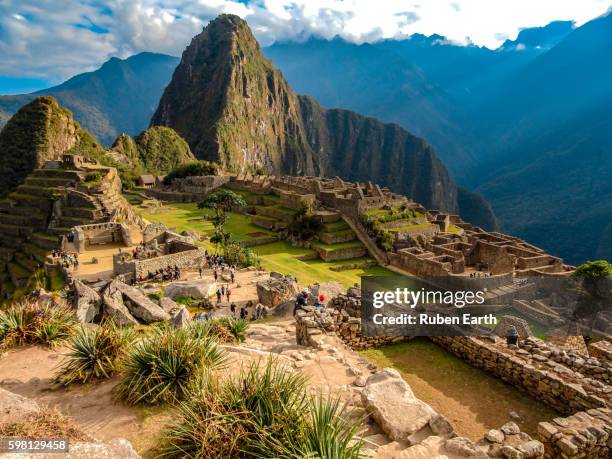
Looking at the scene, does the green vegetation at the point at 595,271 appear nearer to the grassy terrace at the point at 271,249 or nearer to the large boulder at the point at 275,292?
the grassy terrace at the point at 271,249

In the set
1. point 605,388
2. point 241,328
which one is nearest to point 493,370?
point 605,388

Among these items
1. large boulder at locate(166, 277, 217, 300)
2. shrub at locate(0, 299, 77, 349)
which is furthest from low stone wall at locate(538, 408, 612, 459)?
large boulder at locate(166, 277, 217, 300)

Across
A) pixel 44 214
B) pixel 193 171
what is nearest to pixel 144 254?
pixel 44 214

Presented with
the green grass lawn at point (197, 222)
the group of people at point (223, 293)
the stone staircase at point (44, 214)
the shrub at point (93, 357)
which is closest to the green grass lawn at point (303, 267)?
the green grass lawn at point (197, 222)

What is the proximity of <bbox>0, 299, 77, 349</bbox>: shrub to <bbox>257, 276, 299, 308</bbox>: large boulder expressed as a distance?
896 centimetres

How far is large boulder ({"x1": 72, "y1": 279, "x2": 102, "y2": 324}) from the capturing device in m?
11.7

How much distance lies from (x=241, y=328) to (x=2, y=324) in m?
4.95

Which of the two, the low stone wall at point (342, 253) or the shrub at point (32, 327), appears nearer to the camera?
the shrub at point (32, 327)

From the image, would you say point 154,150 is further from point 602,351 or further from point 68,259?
point 602,351

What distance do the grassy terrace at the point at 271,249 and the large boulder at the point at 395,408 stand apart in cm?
2357

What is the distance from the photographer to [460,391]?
820 centimetres

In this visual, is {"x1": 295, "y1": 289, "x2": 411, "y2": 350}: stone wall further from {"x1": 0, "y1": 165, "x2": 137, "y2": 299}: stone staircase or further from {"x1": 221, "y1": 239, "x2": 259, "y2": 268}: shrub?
{"x1": 0, "y1": 165, "x2": 137, "y2": 299}: stone staircase

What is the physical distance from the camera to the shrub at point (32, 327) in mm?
8281

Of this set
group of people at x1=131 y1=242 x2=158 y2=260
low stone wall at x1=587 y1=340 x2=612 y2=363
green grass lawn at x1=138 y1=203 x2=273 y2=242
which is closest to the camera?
low stone wall at x1=587 y1=340 x2=612 y2=363
